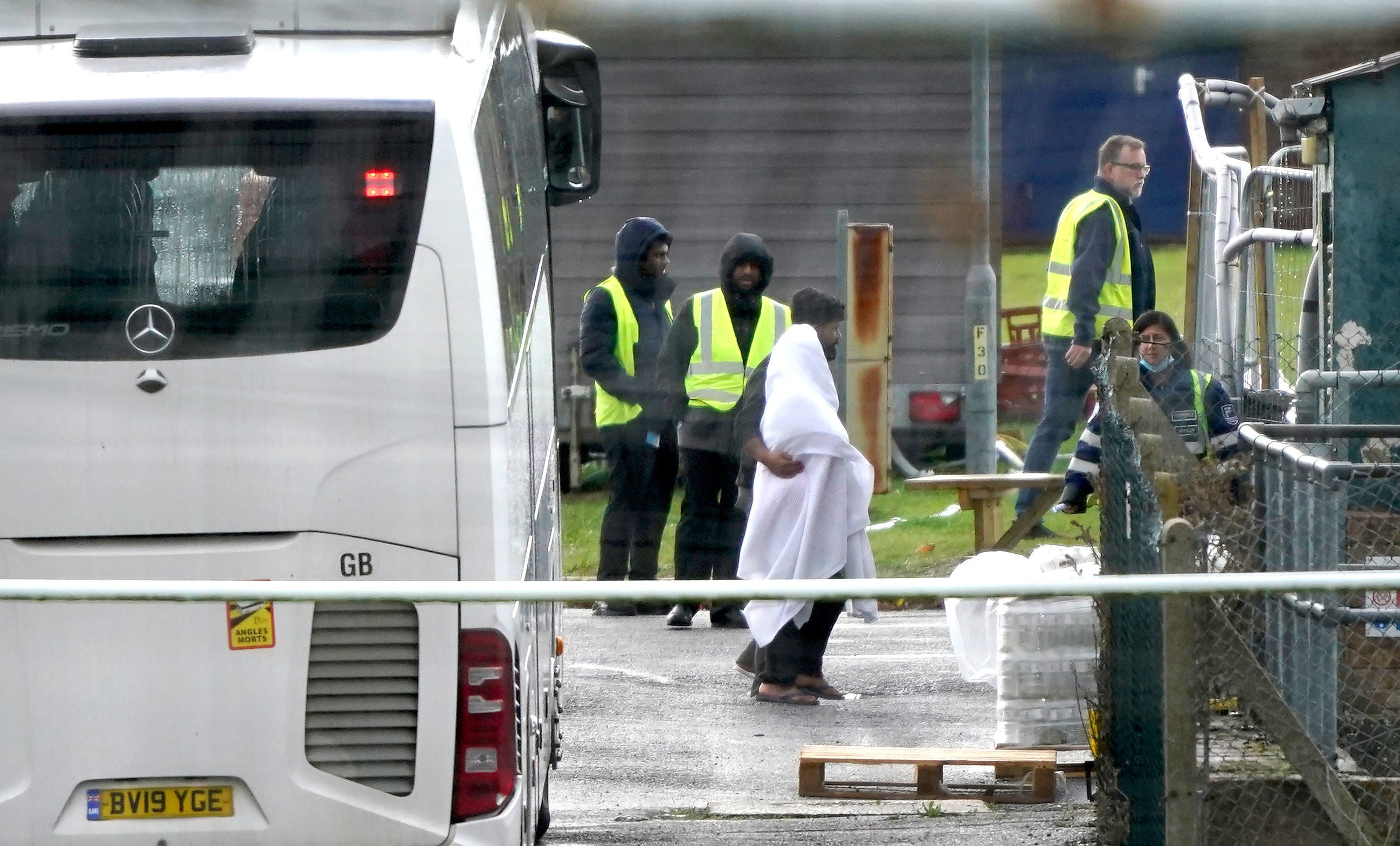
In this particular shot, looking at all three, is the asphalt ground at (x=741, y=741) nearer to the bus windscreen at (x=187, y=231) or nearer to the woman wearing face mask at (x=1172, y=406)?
the woman wearing face mask at (x=1172, y=406)

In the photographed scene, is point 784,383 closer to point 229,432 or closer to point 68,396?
point 229,432

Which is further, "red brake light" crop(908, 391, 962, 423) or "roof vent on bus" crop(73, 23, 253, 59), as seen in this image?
"roof vent on bus" crop(73, 23, 253, 59)

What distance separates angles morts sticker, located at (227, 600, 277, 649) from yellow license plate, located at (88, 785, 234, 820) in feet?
0.80

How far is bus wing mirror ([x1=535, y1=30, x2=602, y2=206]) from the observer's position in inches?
52.9

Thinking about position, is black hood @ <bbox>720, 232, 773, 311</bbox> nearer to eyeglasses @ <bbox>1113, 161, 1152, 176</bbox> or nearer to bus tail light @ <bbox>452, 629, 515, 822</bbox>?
eyeglasses @ <bbox>1113, 161, 1152, 176</bbox>

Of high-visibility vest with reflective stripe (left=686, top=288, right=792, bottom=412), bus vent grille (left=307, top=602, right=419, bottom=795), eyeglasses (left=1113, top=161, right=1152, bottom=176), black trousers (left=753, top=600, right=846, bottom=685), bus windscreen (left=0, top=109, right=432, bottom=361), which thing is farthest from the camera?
black trousers (left=753, top=600, right=846, bottom=685)

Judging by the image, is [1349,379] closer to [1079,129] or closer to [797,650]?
[797,650]

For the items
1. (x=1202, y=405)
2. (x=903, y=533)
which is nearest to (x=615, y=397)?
(x=903, y=533)

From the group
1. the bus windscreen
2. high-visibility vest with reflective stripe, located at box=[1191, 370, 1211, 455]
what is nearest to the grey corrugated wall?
the bus windscreen

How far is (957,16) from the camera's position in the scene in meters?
0.97

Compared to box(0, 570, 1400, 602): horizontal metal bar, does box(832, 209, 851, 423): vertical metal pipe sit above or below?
above

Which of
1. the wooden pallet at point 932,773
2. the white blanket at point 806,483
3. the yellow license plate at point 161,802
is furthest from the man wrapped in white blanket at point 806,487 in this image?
the yellow license plate at point 161,802

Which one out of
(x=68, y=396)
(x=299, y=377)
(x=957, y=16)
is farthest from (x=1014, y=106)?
(x=68, y=396)

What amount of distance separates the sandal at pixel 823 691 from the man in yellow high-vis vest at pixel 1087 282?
2919 mm
